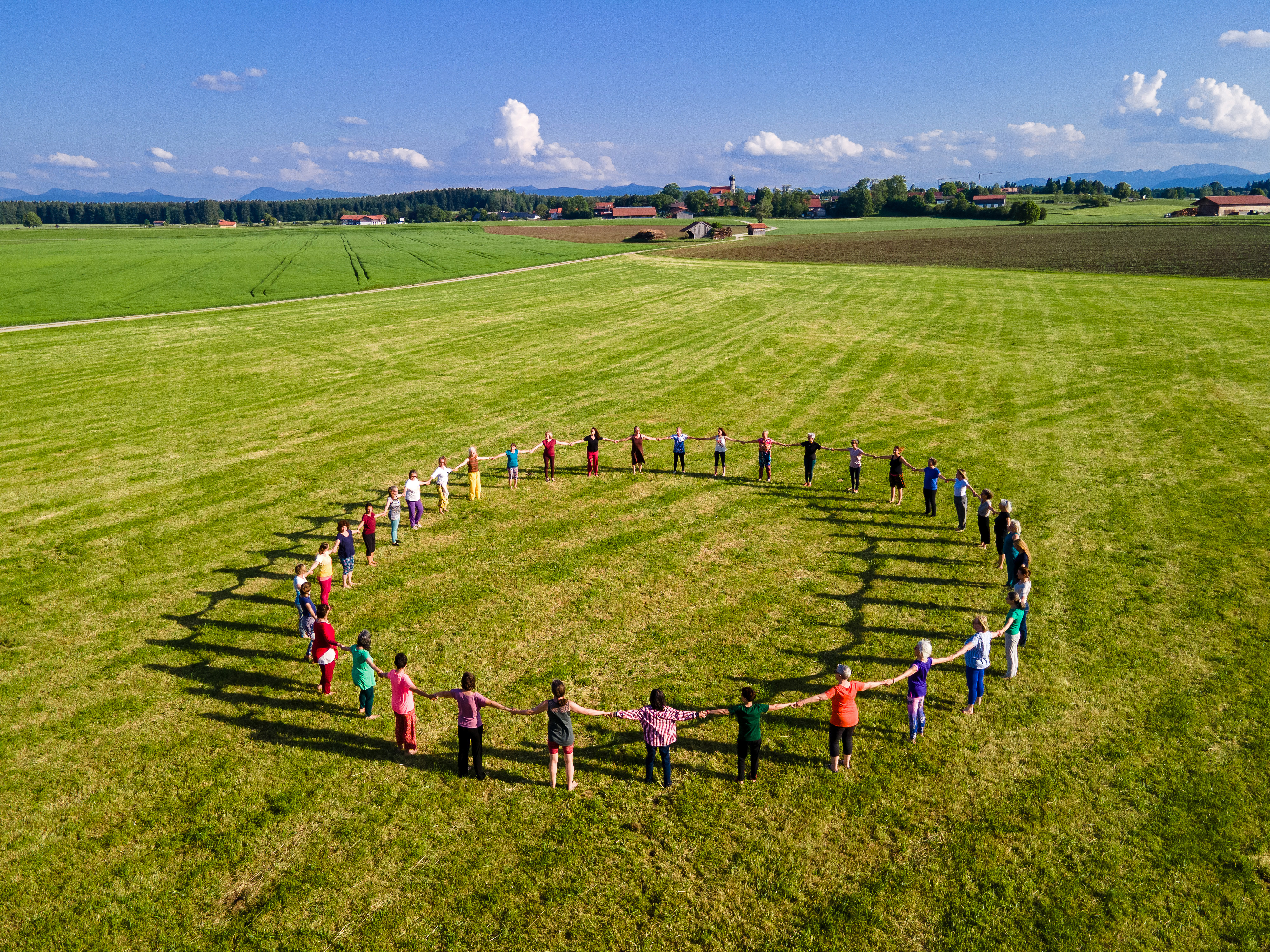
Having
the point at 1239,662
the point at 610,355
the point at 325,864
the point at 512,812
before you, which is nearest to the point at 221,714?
the point at 325,864

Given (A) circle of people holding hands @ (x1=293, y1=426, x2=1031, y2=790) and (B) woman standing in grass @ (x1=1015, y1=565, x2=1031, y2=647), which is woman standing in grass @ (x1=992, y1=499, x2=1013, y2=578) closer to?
(A) circle of people holding hands @ (x1=293, y1=426, x2=1031, y2=790)

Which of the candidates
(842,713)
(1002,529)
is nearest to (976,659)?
(842,713)

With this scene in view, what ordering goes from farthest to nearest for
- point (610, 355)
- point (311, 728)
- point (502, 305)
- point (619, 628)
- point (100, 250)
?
point (100, 250) < point (502, 305) < point (610, 355) < point (619, 628) < point (311, 728)

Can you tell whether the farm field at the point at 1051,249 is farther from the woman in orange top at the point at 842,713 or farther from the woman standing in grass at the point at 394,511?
the woman in orange top at the point at 842,713

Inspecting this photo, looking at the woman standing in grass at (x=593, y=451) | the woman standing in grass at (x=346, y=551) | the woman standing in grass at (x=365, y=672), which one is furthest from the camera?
the woman standing in grass at (x=593, y=451)

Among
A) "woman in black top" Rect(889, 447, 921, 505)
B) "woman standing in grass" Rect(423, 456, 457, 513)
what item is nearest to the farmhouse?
"woman in black top" Rect(889, 447, 921, 505)

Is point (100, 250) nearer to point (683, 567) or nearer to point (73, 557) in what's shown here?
point (73, 557)

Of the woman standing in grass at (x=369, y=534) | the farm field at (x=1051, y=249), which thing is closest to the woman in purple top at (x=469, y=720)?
the woman standing in grass at (x=369, y=534)
